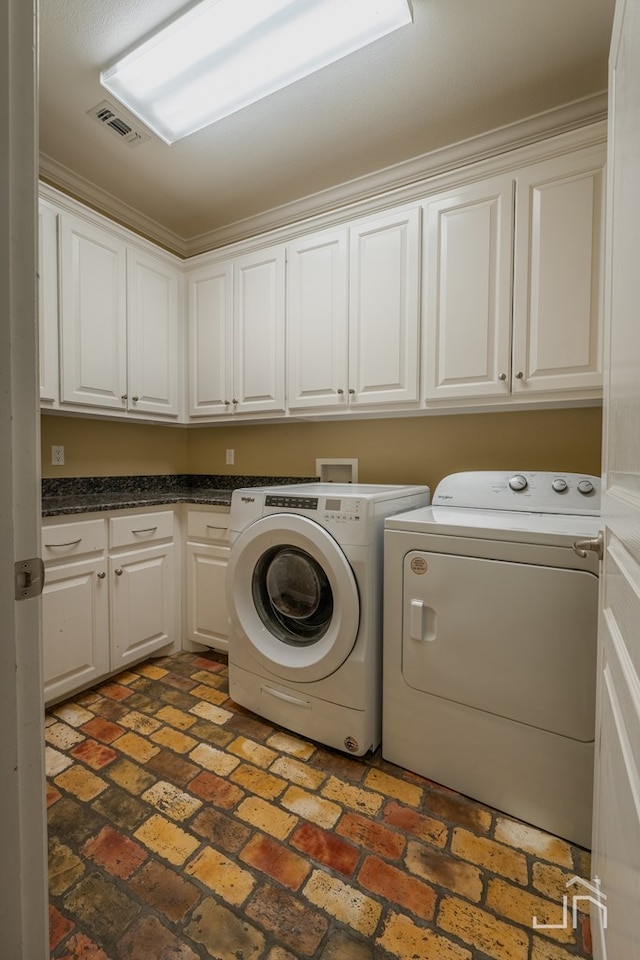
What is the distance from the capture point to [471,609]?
1.32 meters

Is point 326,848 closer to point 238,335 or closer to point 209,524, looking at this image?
point 209,524

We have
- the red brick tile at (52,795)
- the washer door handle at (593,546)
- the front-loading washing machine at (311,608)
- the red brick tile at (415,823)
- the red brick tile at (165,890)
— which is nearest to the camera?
the washer door handle at (593,546)

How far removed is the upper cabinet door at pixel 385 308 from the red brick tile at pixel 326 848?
1.60m

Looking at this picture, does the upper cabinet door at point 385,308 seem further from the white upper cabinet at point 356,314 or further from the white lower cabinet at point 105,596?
the white lower cabinet at point 105,596

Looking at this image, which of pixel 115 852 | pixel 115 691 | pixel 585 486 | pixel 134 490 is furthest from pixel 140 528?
pixel 585 486

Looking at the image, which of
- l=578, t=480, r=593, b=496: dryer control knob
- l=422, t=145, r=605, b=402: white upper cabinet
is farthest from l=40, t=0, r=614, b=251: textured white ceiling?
l=578, t=480, r=593, b=496: dryer control knob

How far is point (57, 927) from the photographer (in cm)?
98

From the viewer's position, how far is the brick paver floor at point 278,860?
3.16ft

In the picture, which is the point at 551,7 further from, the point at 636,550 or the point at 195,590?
the point at 195,590

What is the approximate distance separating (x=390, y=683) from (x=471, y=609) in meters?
0.43

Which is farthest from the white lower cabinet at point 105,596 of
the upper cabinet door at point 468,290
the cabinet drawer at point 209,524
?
the upper cabinet door at point 468,290

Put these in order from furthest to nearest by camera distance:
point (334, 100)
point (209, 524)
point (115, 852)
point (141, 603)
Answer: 1. point (209, 524)
2. point (141, 603)
3. point (334, 100)
4. point (115, 852)

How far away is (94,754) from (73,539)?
2.78 feet

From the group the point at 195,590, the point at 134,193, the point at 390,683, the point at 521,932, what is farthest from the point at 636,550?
the point at 134,193
